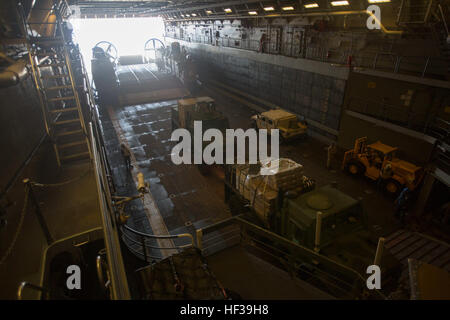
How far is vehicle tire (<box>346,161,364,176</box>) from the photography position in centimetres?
1408

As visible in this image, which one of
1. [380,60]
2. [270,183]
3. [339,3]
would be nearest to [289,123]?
[380,60]

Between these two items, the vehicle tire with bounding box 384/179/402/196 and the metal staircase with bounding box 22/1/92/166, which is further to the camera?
the vehicle tire with bounding box 384/179/402/196

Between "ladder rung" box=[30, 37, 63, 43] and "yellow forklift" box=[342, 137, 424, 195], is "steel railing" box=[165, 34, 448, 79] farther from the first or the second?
"ladder rung" box=[30, 37, 63, 43]

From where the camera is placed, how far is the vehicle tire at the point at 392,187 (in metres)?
12.4

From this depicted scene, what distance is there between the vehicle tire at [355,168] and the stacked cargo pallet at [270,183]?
539cm

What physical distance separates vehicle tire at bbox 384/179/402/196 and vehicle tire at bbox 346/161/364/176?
4.80 feet

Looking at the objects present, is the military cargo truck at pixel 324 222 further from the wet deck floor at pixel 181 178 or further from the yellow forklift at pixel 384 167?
the yellow forklift at pixel 384 167

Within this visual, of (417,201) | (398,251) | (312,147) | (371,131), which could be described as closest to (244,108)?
(312,147)

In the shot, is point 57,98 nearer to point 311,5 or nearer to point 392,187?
point 392,187

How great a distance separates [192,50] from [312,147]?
2788cm

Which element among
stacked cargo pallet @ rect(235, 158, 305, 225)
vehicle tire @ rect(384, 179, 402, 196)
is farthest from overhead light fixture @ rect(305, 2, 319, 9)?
stacked cargo pallet @ rect(235, 158, 305, 225)

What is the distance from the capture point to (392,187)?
41.3 feet

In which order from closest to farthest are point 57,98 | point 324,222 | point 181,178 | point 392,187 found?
point 324,222, point 57,98, point 392,187, point 181,178

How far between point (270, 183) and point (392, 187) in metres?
6.60
